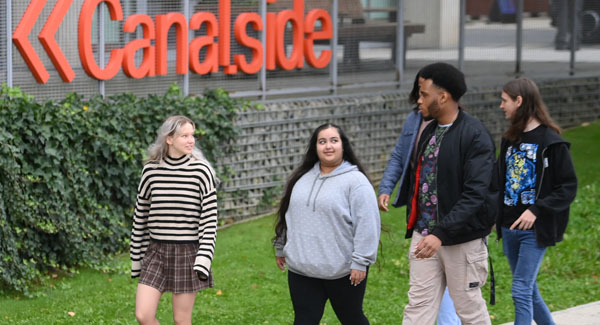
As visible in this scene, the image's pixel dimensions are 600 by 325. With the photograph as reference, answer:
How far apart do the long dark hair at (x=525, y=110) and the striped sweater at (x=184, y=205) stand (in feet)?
6.54

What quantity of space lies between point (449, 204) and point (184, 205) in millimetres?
1554

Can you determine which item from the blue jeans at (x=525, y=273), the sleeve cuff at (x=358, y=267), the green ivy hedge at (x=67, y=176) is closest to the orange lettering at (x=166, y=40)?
the green ivy hedge at (x=67, y=176)

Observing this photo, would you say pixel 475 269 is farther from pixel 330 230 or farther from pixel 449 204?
pixel 330 230

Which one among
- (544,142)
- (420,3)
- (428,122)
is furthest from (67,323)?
(420,3)

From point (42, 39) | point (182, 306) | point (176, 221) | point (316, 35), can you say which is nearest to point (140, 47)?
point (42, 39)

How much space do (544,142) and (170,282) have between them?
249 centimetres

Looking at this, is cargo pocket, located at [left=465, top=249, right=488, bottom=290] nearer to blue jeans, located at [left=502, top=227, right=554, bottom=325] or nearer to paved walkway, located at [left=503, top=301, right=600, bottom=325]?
blue jeans, located at [left=502, top=227, right=554, bottom=325]

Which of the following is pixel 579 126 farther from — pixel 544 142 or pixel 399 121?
pixel 544 142

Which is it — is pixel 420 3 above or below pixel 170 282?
above

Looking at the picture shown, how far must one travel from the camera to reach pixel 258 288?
27.0 ft

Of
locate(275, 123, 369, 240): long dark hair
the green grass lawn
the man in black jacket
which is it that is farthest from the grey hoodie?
the green grass lawn

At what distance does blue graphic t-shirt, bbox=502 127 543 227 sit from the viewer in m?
5.88

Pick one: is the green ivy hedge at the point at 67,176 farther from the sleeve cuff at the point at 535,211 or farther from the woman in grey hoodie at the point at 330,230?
the sleeve cuff at the point at 535,211

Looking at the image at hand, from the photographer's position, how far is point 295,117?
11422mm
